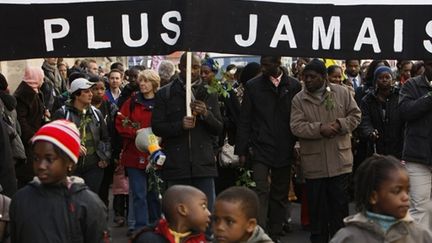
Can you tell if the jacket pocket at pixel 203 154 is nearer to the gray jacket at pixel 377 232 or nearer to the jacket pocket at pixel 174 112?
the jacket pocket at pixel 174 112

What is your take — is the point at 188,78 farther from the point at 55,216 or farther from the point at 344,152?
the point at 55,216

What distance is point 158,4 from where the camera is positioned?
21.2ft

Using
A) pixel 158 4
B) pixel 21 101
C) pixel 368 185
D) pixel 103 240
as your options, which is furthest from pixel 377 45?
pixel 21 101

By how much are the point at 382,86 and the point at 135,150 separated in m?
2.89

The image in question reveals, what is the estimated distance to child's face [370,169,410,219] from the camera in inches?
166

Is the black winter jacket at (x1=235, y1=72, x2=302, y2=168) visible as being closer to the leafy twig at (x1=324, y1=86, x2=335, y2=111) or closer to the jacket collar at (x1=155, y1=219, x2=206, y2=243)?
the leafy twig at (x1=324, y1=86, x2=335, y2=111)

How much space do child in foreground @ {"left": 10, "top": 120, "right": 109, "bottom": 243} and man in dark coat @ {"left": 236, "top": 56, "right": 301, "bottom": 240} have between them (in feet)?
13.4

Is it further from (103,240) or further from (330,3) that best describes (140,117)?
(103,240)

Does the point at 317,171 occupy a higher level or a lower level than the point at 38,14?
lower

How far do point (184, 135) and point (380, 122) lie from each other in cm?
280

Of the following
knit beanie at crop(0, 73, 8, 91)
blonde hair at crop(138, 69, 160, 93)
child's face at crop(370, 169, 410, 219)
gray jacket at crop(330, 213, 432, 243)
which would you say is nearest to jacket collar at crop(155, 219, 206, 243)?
gray jacket at crop(330, 213, 432, 243)

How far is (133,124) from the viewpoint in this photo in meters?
9.52

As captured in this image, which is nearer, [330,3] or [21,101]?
[330,3]

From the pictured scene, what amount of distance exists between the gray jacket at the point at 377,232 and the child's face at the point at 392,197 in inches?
2.4
